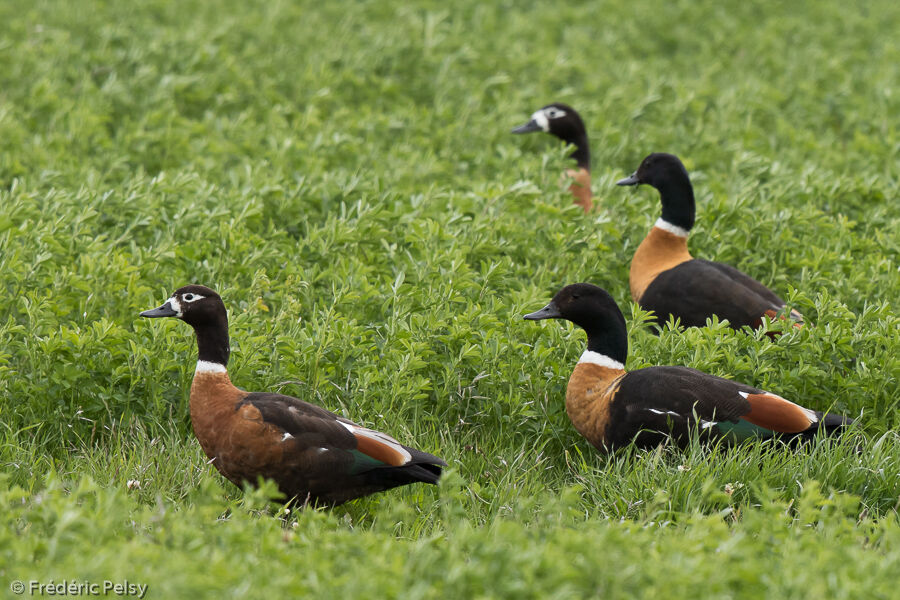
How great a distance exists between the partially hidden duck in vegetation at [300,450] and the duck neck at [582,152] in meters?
5.48

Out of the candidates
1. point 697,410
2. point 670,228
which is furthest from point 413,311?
point 670,228

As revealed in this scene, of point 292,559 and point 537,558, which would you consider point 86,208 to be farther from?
point 537,558

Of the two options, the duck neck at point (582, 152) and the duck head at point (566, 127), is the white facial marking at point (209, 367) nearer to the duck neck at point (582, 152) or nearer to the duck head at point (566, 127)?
the duck neck at point (582, 152)

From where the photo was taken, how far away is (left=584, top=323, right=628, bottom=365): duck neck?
586 cm

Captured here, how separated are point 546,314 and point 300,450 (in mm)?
1681

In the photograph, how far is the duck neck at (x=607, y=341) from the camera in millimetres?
5863

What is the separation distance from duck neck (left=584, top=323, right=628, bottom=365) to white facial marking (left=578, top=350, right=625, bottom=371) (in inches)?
0.7

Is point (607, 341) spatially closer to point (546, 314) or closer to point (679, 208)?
point (546, 314)

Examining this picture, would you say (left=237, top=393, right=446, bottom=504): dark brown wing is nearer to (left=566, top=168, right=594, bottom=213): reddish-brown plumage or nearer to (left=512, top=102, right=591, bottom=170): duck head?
(left=566, top=168, right=594, bottom=213): reddish-brown plumage

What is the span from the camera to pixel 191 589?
3371 mm

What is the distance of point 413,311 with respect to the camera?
6.38 meters

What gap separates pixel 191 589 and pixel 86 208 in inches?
166

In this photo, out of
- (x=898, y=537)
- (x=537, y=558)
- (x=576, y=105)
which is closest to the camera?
(x=537, y=558)

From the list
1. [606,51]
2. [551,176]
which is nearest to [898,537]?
[551,176]
